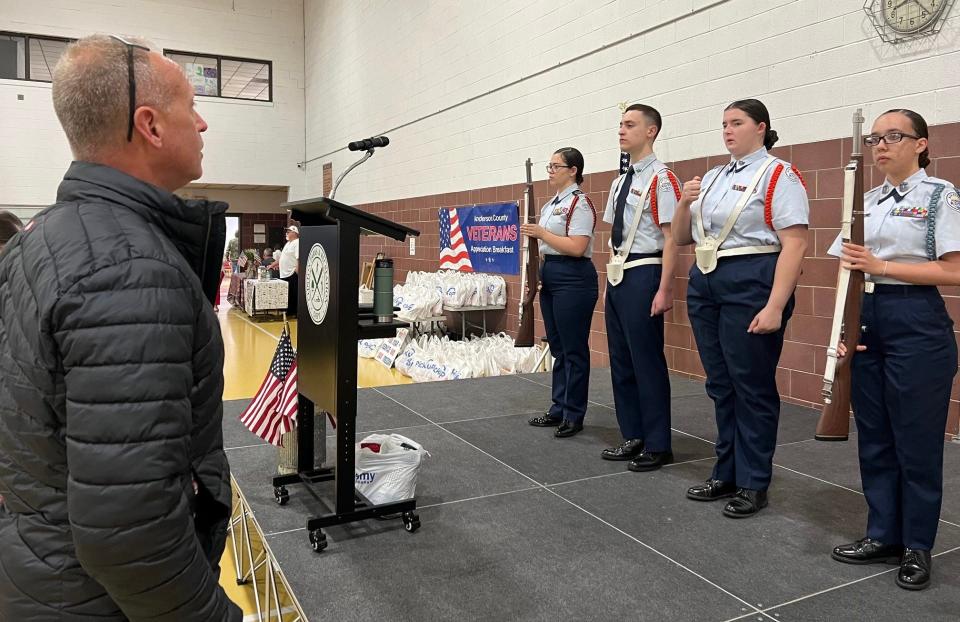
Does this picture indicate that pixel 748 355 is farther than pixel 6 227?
No

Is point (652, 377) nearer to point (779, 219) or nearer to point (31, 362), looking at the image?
point (779, 219)

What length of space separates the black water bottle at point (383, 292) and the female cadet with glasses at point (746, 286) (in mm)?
1273

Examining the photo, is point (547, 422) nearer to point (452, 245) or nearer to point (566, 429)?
point (566, 429)

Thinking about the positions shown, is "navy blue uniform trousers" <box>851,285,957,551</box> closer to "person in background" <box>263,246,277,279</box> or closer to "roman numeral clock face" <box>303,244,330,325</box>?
"roman numeral clock face" <box>303,244,330,325</box>

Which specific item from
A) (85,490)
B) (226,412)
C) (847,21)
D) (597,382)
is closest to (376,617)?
(85,490)

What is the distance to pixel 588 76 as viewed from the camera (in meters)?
6.68

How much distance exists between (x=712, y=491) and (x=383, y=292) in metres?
1.60

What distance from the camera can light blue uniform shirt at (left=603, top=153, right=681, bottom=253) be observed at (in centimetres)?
350

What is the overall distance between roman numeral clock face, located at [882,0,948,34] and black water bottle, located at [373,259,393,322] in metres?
3.33

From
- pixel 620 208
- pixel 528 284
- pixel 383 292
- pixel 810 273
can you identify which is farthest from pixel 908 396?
pixel 810 273

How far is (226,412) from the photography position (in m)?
4.72

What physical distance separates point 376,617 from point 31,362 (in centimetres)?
141

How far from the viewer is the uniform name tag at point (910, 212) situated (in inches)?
91.4

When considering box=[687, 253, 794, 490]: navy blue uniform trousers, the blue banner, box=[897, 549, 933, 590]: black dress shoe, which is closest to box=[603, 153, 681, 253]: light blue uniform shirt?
box=[687, 253, 794, 490]: navy blue uniform trousers
